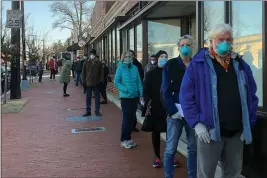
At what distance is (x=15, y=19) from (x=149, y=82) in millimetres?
10061

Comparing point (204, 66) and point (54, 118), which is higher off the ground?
point (204, 66)

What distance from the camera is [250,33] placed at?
16.5ft

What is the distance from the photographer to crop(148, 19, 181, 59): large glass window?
1046 cm

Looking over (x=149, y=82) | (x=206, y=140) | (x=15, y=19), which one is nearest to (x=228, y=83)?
(x=206, y=140)

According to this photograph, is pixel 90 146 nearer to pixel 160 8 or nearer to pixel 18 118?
pixel 160 8

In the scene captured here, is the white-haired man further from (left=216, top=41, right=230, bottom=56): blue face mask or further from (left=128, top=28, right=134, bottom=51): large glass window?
(left=128, top=28, right=134, bottom=51): large glass window

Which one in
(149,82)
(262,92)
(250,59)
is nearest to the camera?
(262,92)

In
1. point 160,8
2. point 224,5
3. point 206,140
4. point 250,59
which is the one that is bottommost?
point 206,140

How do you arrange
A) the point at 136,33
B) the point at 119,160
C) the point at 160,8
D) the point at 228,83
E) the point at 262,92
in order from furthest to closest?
the point at 136,33, the point at 160,8, the point at 119,160, the point at 262,92, the point at 228,83

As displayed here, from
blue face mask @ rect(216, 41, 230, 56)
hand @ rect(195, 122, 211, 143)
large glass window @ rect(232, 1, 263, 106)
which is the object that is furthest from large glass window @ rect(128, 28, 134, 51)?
hand @ rect(195, 122, 211, 143)

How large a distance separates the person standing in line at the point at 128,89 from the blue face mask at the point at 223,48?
134 inches

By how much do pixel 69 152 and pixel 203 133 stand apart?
12.3ft

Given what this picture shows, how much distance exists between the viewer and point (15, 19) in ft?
46.3

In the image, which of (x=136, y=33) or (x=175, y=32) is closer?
(x=175, y=32)
